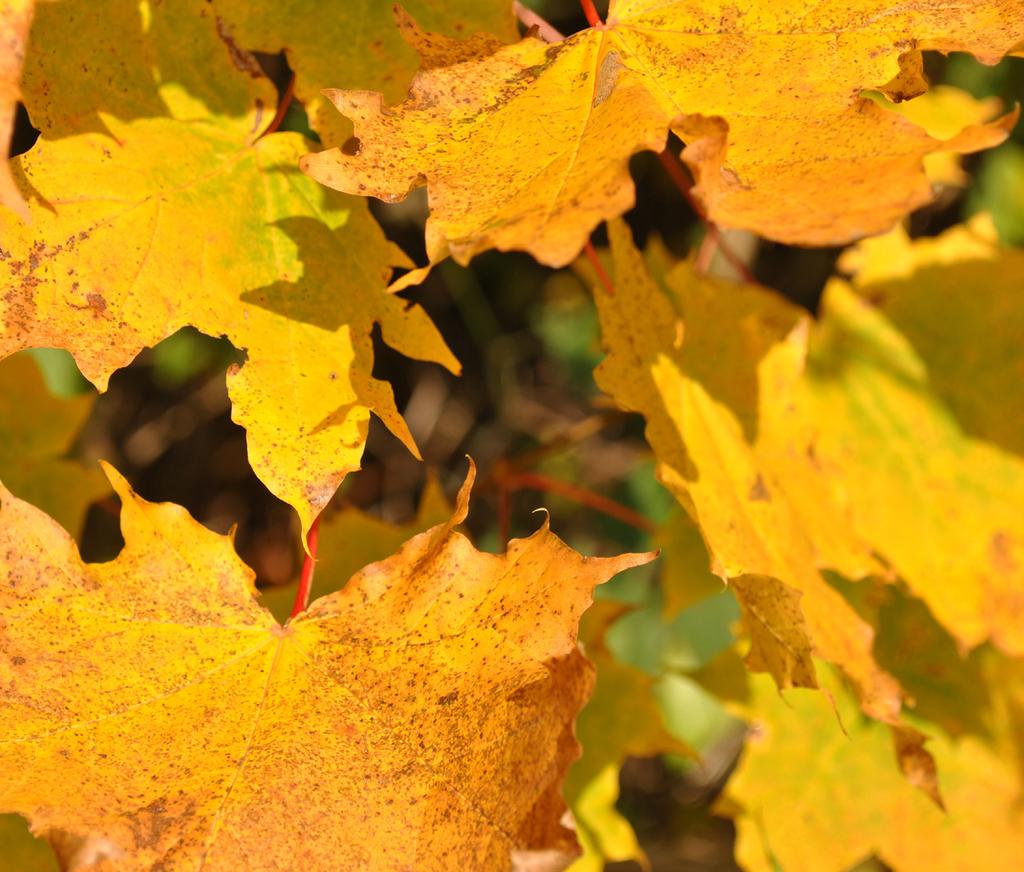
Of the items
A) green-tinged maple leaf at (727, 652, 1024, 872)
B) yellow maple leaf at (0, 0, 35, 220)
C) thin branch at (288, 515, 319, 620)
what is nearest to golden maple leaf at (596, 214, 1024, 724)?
green-tinged maple leaf at (727, 652, 1024, 872)

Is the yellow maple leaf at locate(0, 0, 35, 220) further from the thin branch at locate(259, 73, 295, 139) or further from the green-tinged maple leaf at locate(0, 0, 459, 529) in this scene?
the thin branch at locate(259, 73, 295, 139)

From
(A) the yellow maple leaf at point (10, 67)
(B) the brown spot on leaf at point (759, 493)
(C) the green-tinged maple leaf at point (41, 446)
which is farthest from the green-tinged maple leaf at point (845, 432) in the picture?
(C) the green-tinged maple leaf at point (41, 446)

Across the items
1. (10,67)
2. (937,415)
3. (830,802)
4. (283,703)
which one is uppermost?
(10,67)

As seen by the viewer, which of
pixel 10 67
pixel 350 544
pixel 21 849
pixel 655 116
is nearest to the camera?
pixel 10 67

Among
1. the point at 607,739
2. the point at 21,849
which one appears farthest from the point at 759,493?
the point at 21,849

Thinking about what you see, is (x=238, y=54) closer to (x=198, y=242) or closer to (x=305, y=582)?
(x=198, y=242)

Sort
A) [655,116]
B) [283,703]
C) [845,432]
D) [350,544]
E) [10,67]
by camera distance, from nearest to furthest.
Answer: [10,67] → [655,116] → [283,703] → [350,544] → [845,432]

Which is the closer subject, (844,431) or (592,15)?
(592,15)

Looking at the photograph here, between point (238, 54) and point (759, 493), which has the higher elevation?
point (238, 54)
